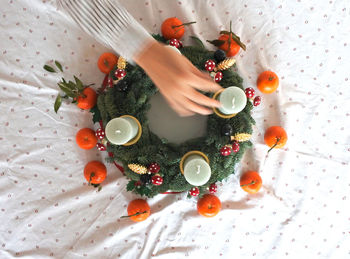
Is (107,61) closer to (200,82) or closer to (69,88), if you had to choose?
(69,88)

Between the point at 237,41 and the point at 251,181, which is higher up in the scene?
the point at 237,41

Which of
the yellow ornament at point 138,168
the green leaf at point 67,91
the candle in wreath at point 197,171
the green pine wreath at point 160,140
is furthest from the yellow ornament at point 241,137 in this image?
the green leaf at point 67,91

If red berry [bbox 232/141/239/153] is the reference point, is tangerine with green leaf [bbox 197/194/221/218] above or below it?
below

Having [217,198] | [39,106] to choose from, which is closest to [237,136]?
[217,198]

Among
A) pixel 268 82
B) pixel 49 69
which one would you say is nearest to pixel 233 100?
pixel 268 82

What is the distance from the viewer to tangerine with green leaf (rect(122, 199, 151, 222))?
79 cm

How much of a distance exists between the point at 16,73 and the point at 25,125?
16 centimetres

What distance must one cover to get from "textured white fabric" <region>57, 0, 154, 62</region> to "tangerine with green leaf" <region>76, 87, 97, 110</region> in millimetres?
276

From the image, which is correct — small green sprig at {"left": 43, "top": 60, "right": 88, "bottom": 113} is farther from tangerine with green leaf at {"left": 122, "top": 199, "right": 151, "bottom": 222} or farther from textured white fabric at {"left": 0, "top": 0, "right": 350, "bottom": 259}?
tangerine with green leaf at {"left": 122, "top": 199, "right": 151, "bottom": 222}

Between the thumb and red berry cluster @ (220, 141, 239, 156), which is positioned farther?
red berry cluster @ (220, 141, 239, 156)

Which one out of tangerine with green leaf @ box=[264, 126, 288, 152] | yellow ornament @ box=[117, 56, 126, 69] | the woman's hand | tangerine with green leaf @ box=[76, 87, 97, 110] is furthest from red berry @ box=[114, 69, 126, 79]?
tangerine with green leaf @ box=[264, 126, 288, 152]

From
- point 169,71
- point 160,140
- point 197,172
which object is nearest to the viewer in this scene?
point 169,71

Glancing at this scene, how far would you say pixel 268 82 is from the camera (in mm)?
819

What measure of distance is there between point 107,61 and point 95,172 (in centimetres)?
32
